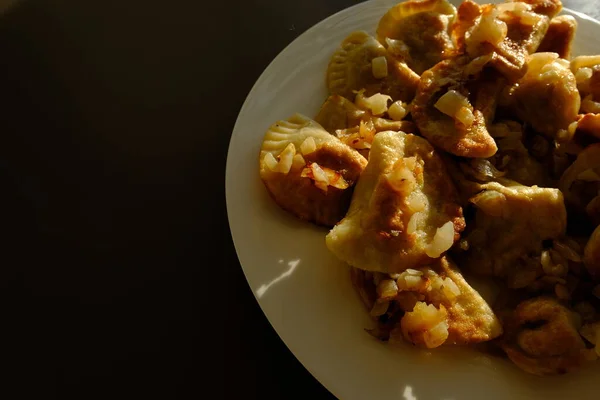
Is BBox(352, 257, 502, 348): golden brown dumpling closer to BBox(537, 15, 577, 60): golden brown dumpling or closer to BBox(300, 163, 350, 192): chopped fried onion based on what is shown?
BBox(300, 163, 350, 192): chopped fried onion

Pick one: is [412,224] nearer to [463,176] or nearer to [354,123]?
[463,176]

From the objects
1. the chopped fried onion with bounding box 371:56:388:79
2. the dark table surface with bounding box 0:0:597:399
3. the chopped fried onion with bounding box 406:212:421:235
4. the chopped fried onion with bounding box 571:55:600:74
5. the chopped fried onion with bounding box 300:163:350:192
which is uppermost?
the chopped fried onion with bounding box 571:55:600:74

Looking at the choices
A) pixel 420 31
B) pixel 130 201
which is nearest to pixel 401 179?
pixel 420 31

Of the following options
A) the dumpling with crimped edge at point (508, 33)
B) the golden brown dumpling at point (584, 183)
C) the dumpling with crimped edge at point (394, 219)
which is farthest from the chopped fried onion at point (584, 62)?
the dumpling with crimped edge at point (394, 219)

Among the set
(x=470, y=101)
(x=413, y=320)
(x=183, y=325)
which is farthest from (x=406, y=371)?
(x=470, y=101)

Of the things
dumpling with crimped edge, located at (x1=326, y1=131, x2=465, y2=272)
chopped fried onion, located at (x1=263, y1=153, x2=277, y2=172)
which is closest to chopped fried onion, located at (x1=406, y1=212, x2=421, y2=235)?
dumpling with crimped edge, located at (x1=326, y1=131, x2=465, y2=272)

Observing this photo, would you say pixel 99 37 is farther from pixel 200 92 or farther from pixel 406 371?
pixel 406 371

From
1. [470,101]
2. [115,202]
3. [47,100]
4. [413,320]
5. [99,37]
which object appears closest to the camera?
[413,320]
